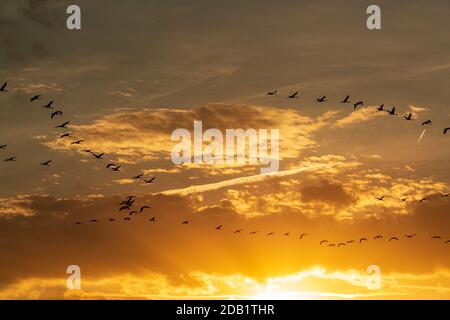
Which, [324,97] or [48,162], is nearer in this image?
[324,97]

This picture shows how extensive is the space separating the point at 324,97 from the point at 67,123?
3575 cm

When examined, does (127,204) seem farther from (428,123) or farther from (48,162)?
(428,123)

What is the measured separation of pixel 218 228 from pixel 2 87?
4938cm

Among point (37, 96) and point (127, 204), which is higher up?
point (37, 96)

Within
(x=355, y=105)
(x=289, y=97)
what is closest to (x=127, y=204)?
(x=289, y=97)

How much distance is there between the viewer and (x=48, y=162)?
109812 millimetres

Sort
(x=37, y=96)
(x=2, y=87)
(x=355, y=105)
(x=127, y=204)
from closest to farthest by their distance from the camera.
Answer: (x=2, y=87), (x=37, y=96), (x=355, y=105), (x=127, y=204)

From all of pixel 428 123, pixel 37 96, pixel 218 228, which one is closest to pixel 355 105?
pixel 428 123

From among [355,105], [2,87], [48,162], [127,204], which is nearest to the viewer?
[2,87]

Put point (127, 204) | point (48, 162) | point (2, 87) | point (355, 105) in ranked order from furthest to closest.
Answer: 1. point (127, 204)
2. point (48, 162)
3. point (355, 105)
4. point (2, 87)

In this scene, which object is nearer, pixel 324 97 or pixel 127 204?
pixel 324 97

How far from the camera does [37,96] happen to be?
314ft

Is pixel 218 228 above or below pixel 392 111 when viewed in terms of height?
below

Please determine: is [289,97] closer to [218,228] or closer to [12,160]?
[218,228]
